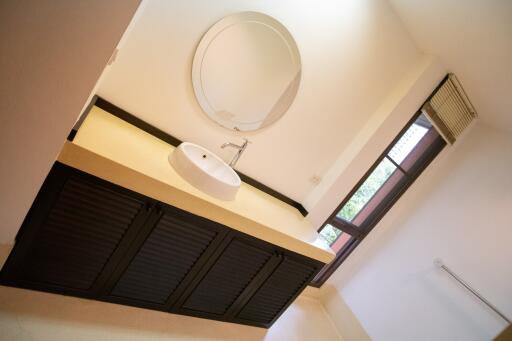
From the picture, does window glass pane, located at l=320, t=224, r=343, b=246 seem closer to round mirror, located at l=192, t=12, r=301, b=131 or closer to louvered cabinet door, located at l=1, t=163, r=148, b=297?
round mirror, located at l=192, t=12, r=301, b=131

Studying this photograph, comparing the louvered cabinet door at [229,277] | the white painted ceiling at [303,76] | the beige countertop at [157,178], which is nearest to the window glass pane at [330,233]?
the white painted ceiling at [303,76]

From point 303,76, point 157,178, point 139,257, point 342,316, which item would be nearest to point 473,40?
point 303,76

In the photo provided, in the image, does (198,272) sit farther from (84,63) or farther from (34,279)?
(84,63)

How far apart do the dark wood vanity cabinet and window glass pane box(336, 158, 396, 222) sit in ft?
2.80

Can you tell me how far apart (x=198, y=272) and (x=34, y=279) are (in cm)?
76

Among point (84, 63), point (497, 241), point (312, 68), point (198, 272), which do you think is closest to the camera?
point (84, 63)

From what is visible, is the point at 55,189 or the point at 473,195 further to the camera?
the point at 473,195

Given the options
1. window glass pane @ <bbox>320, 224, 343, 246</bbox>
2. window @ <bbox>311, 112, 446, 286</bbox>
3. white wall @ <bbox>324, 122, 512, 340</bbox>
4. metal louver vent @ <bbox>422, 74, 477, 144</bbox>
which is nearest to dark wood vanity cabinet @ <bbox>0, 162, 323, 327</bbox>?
window glass pane @ <bbox>320, 224, 343, 246</bbox>

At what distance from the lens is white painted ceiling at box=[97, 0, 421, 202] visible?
56.9 inches

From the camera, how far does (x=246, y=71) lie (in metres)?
1.67

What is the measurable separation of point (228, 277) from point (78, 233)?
2.74ft

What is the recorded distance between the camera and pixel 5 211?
100cm

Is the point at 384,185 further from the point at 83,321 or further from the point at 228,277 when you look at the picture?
the point at 83,321

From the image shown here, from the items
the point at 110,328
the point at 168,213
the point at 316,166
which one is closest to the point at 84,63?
A: the point at 168,213
